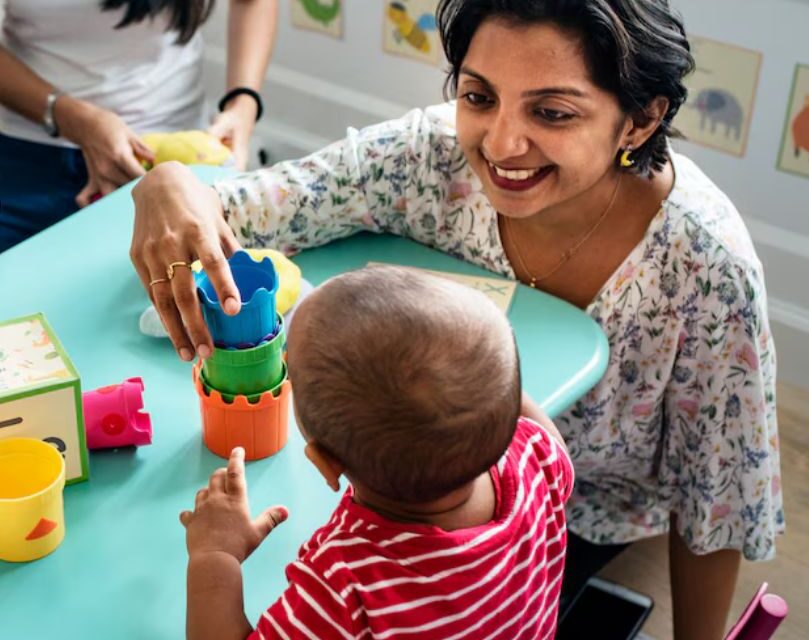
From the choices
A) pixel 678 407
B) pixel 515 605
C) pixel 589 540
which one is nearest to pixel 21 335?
pixel 515 605

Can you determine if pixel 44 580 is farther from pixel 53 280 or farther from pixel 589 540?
pixel 589 540

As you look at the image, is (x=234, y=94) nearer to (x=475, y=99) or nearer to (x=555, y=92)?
(x=475, y=99)

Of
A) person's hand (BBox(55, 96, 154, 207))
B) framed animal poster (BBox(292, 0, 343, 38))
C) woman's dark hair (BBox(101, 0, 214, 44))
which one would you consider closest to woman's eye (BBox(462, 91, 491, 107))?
person's hand (BBox(55, 96, 154, 207))

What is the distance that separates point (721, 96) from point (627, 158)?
86 cm

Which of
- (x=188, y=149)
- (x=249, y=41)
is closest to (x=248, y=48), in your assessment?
(x=249, y=41)

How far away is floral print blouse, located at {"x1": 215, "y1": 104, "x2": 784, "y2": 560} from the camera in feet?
4.70

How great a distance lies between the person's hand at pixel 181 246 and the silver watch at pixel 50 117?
577 mm

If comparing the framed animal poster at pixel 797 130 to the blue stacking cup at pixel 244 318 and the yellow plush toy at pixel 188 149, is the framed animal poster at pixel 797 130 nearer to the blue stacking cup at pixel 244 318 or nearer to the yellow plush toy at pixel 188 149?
the yellow plush toy at pixel 188 149

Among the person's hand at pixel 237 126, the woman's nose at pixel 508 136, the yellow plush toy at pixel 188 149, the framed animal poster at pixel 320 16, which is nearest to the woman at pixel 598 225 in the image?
the woman's nose at pixel 508 136

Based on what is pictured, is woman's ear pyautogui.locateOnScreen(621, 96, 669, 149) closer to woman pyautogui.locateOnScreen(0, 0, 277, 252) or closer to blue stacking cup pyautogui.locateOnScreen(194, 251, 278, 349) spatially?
blue stacking cup pyautogui.locateOnScreen(194, 251, 278, 349)

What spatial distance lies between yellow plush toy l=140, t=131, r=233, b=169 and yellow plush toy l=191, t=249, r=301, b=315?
0.46m

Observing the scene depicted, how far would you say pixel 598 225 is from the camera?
5.00 ft

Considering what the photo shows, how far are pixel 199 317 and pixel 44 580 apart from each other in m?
0.30

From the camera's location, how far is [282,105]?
9.68ft
